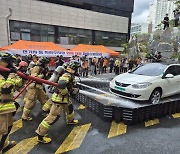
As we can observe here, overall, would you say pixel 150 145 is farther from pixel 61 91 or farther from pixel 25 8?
pixel 25 8

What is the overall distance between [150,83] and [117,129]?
2.05 m

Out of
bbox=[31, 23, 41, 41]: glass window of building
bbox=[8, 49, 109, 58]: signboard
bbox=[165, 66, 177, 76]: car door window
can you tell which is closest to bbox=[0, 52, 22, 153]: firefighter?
bbox=[165, 66, 177, 76]: car door window

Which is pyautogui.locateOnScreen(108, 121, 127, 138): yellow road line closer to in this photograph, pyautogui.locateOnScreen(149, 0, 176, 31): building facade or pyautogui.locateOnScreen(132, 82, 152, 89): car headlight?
pyautogui.locateOnScreen(132, 82, 152, 89): car headlight

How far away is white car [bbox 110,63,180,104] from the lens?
19.5ft

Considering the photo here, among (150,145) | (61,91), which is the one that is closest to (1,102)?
(61,91)

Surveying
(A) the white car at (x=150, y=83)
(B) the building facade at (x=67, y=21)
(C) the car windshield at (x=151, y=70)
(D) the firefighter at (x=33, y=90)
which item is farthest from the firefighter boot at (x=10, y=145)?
(B) the building facade at (x=67, y=21)

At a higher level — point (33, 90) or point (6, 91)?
point (6, 91)

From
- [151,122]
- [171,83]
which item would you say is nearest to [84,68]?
[171,83]

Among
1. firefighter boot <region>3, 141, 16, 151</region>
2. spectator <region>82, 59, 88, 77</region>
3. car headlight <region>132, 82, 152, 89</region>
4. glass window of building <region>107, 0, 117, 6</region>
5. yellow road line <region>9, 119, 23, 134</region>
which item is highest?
glass window of building <region>107, 0, 117, 6</region>

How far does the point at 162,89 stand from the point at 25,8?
85.7 ft

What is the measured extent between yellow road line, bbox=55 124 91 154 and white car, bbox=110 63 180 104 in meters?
1.86

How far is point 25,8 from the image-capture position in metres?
27.1

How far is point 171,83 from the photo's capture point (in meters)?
6.71

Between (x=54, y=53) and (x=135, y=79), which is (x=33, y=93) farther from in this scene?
(x=54, y=53)
